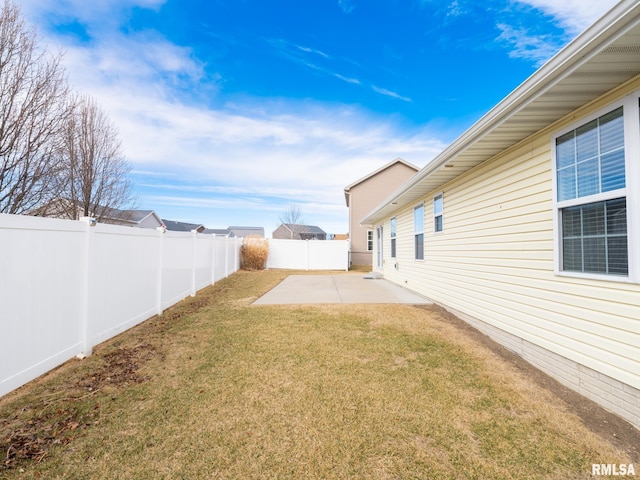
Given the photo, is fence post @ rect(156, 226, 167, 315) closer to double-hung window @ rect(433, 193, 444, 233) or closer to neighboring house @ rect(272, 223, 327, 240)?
double-hung window @ rect(433, 193, 444, 233)

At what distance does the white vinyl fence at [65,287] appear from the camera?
2562 mm

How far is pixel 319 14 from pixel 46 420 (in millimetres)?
11411

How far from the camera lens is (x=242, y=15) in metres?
8.88

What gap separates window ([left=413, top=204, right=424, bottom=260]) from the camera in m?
8.18

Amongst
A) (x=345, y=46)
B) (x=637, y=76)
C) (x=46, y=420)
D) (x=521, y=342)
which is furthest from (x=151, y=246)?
(x=345, y=46)

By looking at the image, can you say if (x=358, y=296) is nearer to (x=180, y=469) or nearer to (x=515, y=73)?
(x=180, y=469)

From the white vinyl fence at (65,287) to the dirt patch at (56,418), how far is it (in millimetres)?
374

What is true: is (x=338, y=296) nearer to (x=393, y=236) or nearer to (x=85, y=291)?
(x=393, y=236)

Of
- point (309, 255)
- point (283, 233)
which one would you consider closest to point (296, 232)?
point (283, 233)

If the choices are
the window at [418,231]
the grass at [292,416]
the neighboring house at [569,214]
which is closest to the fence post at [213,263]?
the grass at [292,416]

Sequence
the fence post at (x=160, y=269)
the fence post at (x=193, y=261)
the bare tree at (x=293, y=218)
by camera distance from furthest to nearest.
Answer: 1. the bare tree at (x=293, y=218)
2. the fence post at (x=193, y=261)
3. the fence post at (x=160, y=269)

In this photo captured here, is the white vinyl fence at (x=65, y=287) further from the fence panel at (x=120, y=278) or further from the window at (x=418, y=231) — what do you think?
the window at (x=418, y=231)

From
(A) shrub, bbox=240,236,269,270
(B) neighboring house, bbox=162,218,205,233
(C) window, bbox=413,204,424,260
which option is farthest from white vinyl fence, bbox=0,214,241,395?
(B) neighboring house, bbox=162,218,205,233

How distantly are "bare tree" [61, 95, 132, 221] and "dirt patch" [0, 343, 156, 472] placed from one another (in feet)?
26.2
